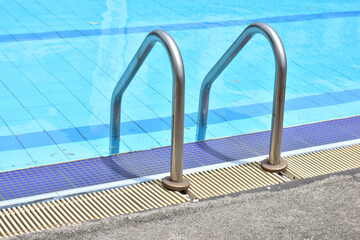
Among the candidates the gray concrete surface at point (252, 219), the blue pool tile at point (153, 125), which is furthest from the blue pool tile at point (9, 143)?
the gray concrete surface at point (252, 219)

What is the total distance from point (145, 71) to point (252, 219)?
10.8 feet

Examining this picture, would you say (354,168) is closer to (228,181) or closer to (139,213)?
(228,181)

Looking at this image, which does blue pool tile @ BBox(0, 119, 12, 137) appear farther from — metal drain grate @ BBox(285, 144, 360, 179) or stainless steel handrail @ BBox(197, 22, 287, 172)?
metal drain grate @ BBox(285, 144, 360, 179)

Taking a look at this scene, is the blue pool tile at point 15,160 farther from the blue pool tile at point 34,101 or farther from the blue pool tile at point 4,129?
the blue pool tile at point 34,101

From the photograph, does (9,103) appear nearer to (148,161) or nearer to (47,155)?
(47,155)

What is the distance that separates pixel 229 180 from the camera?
3287mm

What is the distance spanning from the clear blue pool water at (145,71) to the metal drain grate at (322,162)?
125cm

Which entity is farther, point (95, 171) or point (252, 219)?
point (95, 171)

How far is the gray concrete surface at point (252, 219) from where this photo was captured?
2750mm

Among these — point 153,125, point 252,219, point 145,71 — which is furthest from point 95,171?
point 145,71

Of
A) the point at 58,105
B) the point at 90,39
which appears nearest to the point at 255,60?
the point at 90,39

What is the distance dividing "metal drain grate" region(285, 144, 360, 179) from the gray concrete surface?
0.15 metres

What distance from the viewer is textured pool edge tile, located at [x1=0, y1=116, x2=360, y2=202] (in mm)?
3172

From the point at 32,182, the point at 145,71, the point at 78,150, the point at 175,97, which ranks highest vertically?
the point at 175,97
